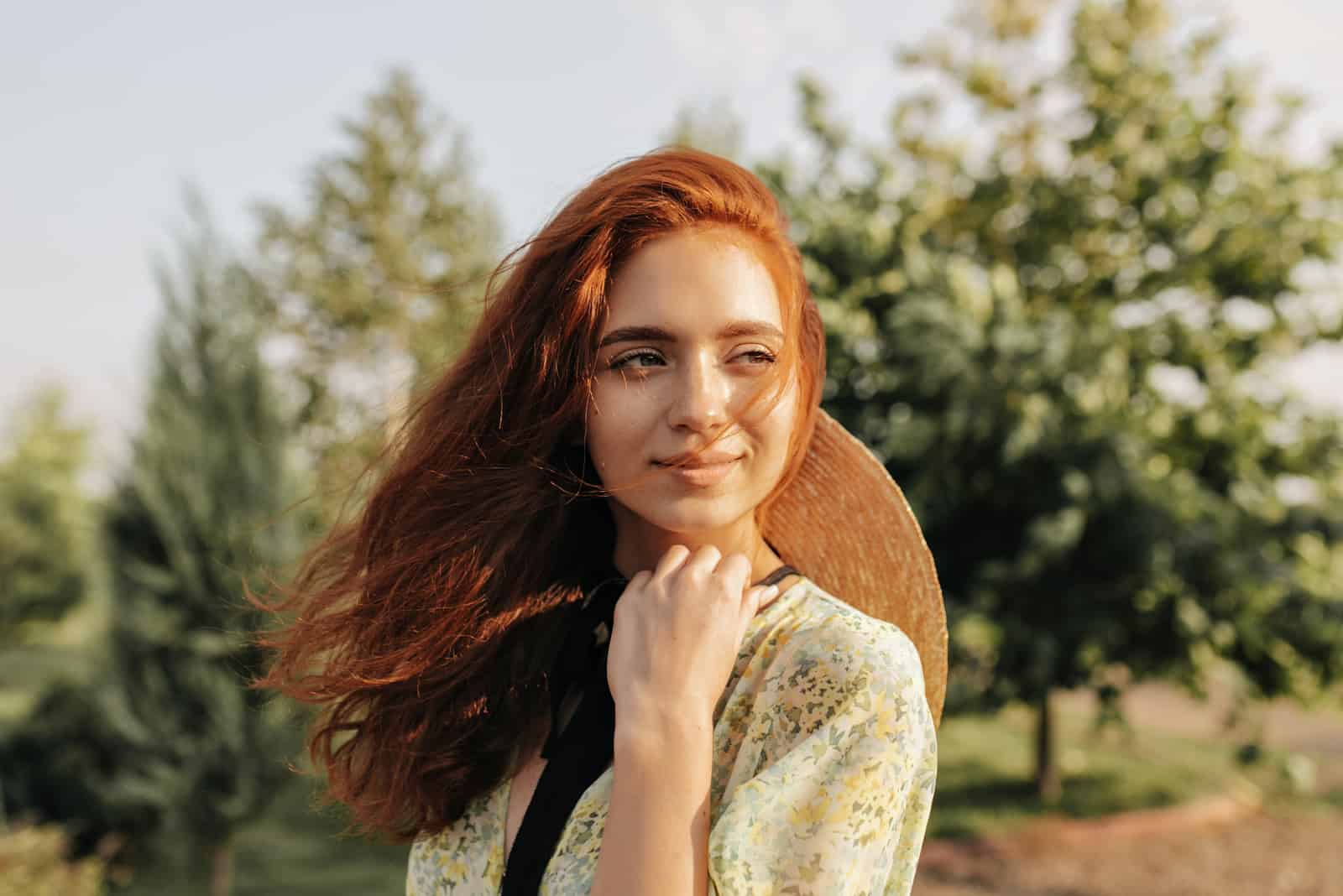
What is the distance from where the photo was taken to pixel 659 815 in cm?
131

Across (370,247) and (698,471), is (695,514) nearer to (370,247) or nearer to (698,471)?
(698,471)

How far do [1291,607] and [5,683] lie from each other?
2011 cm

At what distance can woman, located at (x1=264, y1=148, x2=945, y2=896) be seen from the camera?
4.37ft

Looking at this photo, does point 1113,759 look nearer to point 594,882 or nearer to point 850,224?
point 850,224

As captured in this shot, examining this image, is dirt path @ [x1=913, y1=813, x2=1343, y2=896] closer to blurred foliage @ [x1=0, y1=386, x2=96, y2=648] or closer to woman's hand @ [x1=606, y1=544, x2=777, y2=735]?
Answer: woman's hand @ [x1=606, y1=544, x2=777, y2=735]

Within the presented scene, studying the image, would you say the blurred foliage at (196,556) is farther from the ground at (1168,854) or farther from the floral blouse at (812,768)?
the floral blouse at (812,768)

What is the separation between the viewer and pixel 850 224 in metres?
5.44

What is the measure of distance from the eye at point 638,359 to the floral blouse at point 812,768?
1.28 feet

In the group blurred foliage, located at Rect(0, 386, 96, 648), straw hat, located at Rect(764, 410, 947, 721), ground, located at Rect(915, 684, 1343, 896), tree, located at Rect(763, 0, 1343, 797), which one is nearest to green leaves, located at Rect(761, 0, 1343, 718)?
tree, located at Rect(763, 0, 1343, 797)

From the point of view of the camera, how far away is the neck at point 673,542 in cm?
169

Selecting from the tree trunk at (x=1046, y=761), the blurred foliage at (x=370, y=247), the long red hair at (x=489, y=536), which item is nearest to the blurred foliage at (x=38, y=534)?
the blurred foliage at (x=370, y=247)

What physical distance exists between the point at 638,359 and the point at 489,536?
408 mm

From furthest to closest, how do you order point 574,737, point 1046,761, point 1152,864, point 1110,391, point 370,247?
point 370,247
point 1046,761
point 1152,864
point 1110,391
point 574,737

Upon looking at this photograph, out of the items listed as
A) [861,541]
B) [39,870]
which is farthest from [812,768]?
[39,870]
